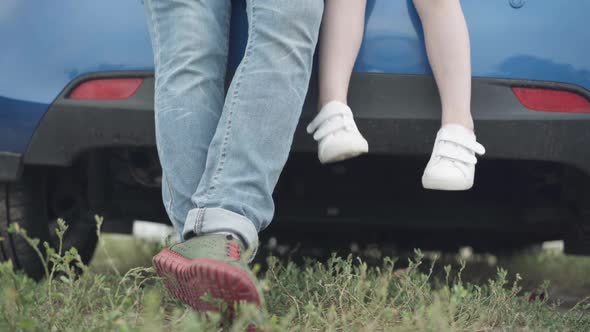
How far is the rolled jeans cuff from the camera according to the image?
75.2 inches

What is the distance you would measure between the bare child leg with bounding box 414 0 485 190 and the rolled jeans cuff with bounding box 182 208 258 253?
539mm

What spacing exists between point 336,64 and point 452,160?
1.29ft

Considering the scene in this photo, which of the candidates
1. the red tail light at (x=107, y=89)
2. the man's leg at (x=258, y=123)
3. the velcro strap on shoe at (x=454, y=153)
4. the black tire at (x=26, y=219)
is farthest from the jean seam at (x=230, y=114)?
the black tire at (x=26, y=219)

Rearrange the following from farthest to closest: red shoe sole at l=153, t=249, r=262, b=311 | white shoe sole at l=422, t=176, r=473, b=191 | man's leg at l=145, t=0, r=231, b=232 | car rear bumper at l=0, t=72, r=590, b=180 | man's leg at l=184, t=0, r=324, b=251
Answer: car rear bumper at l=0, t=72, r=590, b=180
white shoe sole at l=422, t=176, r=473, b=191
man's leg at l=145, t=0, r=231, b=232
man's leg at l=184, t=0, r=324, b=251
red shoe sole at l=153, t=249, r=262, b=311

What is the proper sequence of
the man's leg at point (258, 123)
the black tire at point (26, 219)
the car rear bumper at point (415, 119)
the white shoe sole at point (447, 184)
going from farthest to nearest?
the black tire at point (26, 219)
the car rear bumper at point (415, 119)
the white shoe sole at point (447, 184)
the man's leg at point (258, 123)

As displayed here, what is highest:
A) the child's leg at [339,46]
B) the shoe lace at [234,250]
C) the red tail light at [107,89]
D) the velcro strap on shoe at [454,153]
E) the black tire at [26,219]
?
the child's leg at [339,46]

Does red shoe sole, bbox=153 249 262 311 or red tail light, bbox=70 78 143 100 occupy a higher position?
red tail light, bbox=70 78 143 100

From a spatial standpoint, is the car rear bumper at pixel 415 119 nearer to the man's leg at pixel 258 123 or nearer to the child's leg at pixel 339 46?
the child's leg at pixel 339 46

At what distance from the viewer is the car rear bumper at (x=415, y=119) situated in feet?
7.58

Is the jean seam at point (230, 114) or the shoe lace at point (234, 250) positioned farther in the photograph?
the jean seam at point (230, 114)

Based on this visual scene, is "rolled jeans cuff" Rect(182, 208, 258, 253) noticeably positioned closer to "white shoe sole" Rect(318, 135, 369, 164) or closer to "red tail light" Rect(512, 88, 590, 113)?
"white shoe sole" Rect(318, 135, 369, 164)

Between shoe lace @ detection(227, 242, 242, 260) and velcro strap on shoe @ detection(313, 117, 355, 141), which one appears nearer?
shoe lace @ detection(227, 242, 242, 260)

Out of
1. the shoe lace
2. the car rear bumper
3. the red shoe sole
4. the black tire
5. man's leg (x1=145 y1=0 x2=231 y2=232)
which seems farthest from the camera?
the black tire

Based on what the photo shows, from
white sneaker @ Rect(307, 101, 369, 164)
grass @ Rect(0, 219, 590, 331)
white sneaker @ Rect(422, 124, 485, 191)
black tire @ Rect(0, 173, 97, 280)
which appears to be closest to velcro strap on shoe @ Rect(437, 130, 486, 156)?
white sneaker @ Rect(422, 124, 485, 191)
